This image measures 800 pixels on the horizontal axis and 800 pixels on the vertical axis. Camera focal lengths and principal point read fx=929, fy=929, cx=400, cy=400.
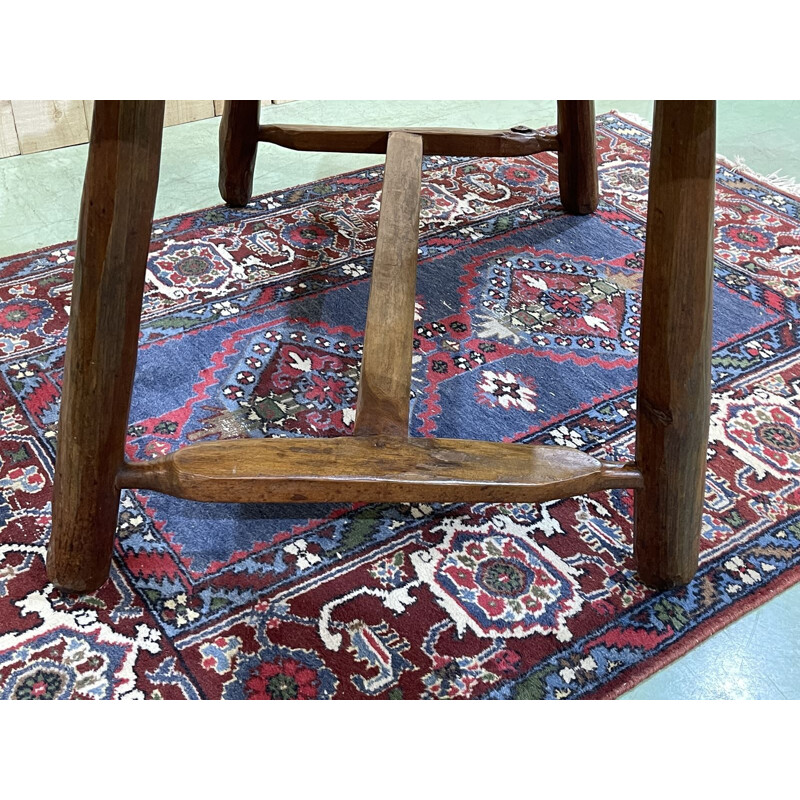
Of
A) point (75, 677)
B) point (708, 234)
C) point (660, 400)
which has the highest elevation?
point (708, 234)

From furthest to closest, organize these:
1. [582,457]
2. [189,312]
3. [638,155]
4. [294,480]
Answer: [638,155] → [189,312] → [582,457] → [294,480]

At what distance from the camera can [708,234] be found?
3.36 ft

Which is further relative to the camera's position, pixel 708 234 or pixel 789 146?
pixel 789 146

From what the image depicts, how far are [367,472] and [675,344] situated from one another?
0.38 metres

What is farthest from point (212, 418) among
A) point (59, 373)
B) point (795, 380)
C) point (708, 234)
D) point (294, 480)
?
point (795, 380)

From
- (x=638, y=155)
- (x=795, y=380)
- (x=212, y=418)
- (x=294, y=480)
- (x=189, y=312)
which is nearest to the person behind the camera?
(x=294, y=480)

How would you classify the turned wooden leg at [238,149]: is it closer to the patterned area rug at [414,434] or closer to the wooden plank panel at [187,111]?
the patterned area rug at [414,434]

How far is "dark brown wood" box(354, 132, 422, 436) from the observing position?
112 cm

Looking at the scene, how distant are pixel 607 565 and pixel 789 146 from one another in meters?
1.61

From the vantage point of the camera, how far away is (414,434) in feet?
4.57

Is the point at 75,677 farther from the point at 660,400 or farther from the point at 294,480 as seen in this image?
the point at 660,400

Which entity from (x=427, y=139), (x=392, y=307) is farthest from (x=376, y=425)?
(x=427, y=139)

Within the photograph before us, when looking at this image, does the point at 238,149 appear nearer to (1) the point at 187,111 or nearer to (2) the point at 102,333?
(1) the point at 187,111

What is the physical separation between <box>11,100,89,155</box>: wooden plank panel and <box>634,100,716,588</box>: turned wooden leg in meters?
1.66
